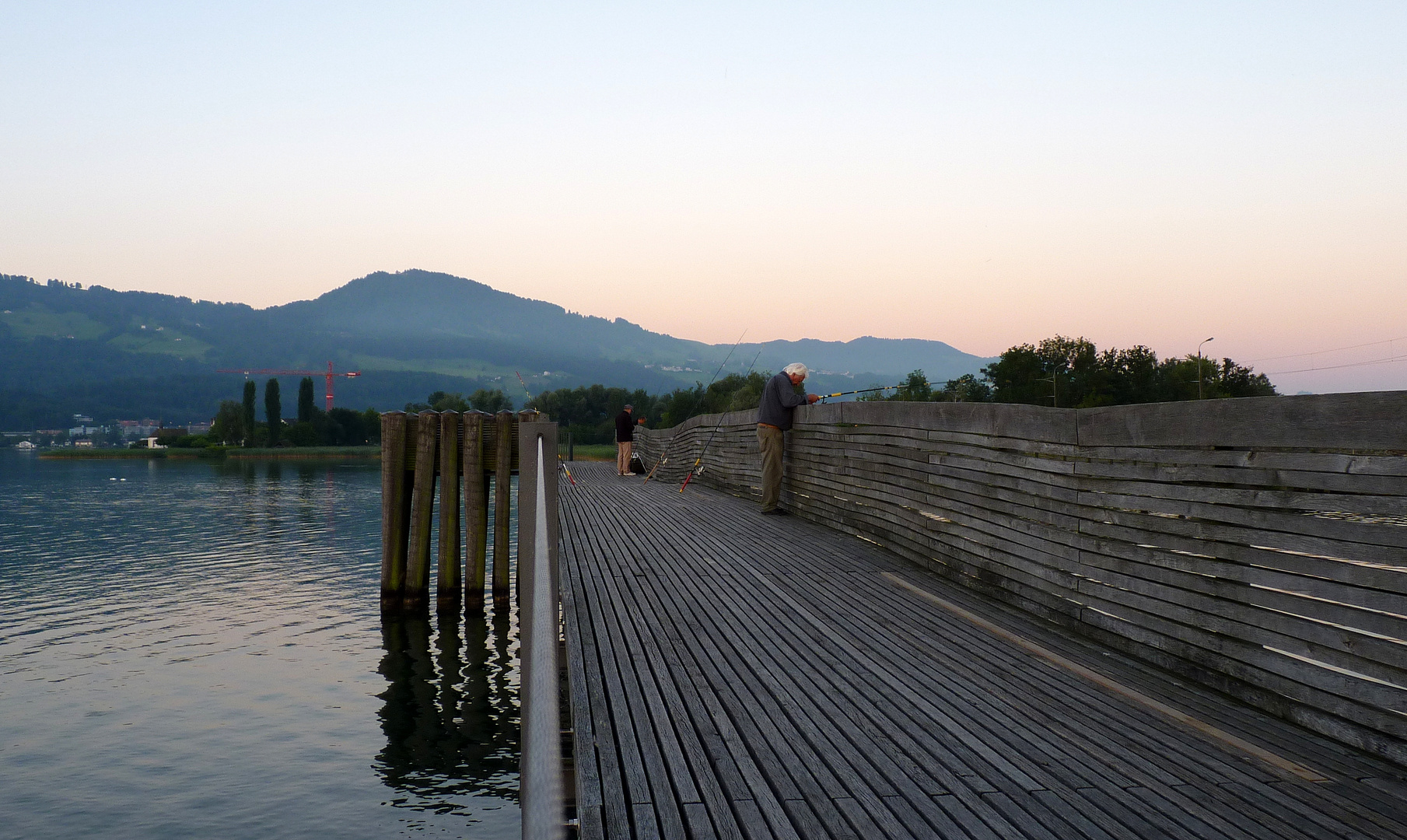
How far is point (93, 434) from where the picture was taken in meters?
174

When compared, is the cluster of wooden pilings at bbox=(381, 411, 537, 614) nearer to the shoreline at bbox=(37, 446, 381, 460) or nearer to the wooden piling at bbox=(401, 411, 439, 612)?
the wooden piling at bbox=(401, 411, 439, 612)

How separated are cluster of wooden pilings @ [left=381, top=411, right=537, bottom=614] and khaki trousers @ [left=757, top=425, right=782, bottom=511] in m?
3.04

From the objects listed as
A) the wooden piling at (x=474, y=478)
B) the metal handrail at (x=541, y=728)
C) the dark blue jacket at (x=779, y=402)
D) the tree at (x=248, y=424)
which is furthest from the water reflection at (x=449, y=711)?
the tree at (x=248, y=424)

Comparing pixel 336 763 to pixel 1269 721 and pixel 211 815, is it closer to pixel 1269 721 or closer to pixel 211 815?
pixel 211 815

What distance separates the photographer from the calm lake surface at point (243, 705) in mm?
7430

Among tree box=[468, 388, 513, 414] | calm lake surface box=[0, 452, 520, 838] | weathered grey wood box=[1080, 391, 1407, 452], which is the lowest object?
calm lake surface box=[0, 452, 520, 838]

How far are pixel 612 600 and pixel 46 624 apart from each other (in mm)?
12055

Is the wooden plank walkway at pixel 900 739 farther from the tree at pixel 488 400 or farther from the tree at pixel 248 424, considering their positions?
the tree at pixel 248 424

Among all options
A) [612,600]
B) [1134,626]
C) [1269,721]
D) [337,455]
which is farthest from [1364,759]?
[337,455]

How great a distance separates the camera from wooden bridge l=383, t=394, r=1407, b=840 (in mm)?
3361

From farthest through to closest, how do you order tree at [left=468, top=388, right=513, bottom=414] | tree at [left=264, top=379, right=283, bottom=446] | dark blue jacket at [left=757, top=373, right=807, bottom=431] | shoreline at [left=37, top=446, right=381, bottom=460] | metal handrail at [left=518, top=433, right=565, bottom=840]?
1. tree at [left=264, top=379, right=283, bottom=446]
2. tree at [left=468, top=388, right=513, bottom=414]
3. shoreline at [left=37, top=446, right=381, bottom=460]
4. dark blue jacket at [left=757, top=373, right=807, bottom=431]
5. metal handrail at [left=518, top=433, right=565, bottom=840]

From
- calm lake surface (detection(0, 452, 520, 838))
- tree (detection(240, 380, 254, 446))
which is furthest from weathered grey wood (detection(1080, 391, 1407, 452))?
tree (detection(240, 380, 254, 446))

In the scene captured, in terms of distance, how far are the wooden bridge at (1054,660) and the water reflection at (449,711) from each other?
183cm

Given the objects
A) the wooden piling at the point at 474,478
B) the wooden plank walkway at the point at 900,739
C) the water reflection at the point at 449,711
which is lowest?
the water reflection at the point at 449,711
